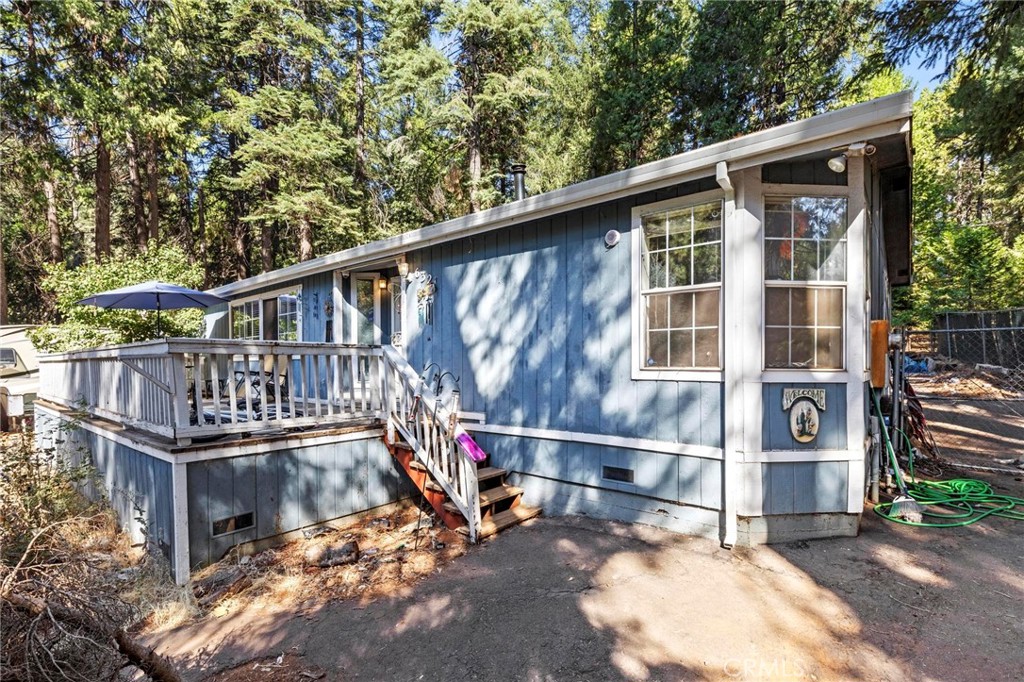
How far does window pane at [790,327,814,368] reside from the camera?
387 cm

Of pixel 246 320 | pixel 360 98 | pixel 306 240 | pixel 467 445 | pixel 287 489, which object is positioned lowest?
pixel 287 489

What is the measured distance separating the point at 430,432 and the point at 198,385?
1.96 m

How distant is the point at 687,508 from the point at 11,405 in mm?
11911

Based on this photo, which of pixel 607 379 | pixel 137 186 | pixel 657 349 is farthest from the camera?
pixel 137 186

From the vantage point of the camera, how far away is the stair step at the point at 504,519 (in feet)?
14.4

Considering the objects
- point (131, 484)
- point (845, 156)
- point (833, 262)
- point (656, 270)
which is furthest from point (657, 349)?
point (131, 484)

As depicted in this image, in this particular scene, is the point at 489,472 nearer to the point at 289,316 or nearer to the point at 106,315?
the point at 289,316

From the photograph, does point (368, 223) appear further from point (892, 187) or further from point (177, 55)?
point (892, 187)

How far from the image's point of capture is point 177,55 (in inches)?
496

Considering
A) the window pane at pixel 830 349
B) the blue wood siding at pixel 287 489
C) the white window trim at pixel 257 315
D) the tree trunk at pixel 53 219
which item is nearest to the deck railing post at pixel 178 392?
the blue wood siding at pixel 287 489

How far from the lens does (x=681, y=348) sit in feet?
13.7

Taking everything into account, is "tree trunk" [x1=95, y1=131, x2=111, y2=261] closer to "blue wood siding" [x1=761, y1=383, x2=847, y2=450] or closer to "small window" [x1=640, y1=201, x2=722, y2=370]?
"small window" [x1=640, y1=201, x2=722, y2=370]

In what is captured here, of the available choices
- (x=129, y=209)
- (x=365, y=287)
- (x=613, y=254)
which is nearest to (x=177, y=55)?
(x=129, y=209)

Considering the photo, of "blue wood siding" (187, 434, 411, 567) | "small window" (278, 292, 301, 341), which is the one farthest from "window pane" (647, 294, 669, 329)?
"small window" (278, 292, 301, 341)
